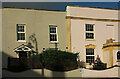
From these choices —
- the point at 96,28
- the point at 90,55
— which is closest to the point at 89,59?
the point at 90,55

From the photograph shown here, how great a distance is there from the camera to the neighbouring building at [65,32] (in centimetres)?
2034

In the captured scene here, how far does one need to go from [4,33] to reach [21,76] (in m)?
6.23

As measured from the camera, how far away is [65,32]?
21.5 metres

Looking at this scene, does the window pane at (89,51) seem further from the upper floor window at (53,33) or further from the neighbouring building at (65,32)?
the upper floor window at (53,33)

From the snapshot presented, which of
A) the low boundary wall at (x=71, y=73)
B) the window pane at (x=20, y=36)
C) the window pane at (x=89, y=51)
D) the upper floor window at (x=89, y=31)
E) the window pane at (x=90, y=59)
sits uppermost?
the upper floor window at (x=89, y=31)

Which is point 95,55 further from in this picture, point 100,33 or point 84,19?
point 84,19

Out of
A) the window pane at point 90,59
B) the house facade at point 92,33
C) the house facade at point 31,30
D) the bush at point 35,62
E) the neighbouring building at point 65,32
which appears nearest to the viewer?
the bush at point 35,62

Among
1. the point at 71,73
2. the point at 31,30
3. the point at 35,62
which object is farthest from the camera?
the point at 31,30

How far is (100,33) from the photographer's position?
73.5ft

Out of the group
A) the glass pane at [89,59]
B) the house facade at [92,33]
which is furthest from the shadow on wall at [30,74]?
the glass pane at [89,59]

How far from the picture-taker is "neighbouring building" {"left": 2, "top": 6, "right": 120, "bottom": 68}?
20344mm

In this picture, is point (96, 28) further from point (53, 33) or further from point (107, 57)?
point (53, 33)

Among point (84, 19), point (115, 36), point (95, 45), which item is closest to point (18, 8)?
point (84, 19)

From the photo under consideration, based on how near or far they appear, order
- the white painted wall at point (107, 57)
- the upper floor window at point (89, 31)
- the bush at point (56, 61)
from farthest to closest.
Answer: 1. the upper floor window at point (89, 31)
2. the white painted wall at point (107, 57)
3. the bush at point (56, 61)
